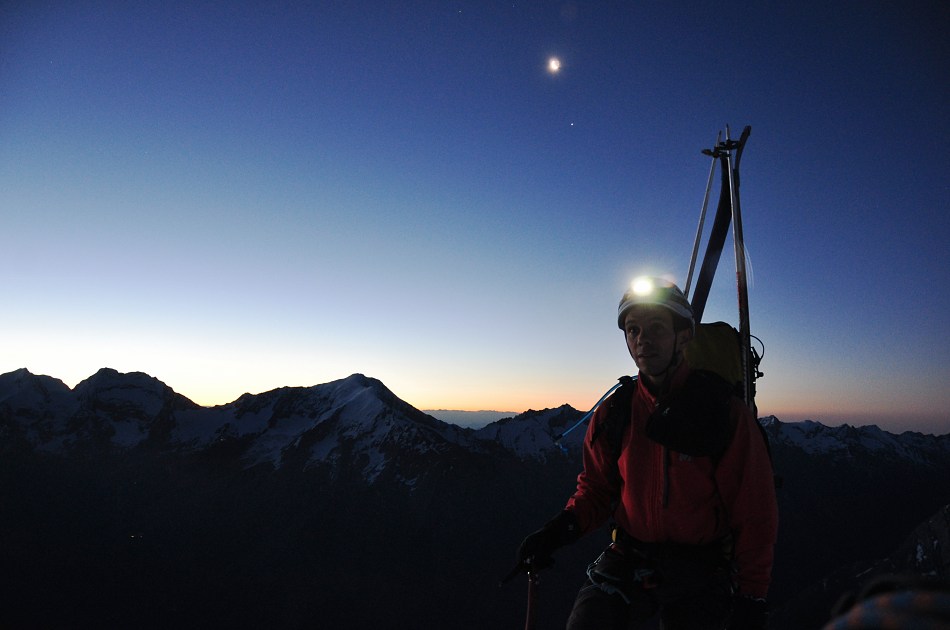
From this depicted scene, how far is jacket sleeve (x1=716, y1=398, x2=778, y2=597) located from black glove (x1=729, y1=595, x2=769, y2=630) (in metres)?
0.06

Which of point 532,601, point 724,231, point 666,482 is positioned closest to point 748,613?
point 666,482

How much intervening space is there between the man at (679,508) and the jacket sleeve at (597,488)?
199 mm

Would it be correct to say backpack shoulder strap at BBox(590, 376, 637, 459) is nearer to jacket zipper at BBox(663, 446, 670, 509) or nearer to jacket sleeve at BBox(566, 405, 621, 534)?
jacket sleeve at BBox(566, 405, 621, 534)

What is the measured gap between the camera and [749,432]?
4344 millimetres

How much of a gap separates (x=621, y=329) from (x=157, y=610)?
825 ft

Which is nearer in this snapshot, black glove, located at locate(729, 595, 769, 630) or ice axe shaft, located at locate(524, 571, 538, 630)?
black glove, located at locate(729, 595, 769, 630)

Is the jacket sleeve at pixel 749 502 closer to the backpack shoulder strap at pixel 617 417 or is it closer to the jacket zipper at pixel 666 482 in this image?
the jacket zipper at pixel 666 482

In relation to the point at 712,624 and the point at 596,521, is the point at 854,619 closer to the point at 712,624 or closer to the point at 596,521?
the point at 712,624

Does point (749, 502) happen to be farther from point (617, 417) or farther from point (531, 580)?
point (531, 580)

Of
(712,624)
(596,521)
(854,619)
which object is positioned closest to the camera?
(854,619)

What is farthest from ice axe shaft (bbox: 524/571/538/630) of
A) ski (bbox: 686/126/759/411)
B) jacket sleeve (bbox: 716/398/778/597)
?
ski (bbox: 686/126/759/411)

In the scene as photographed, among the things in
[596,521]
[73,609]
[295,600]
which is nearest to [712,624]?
[596,521]

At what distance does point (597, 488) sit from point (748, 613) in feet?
6.01

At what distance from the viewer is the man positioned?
4180 millimetres
